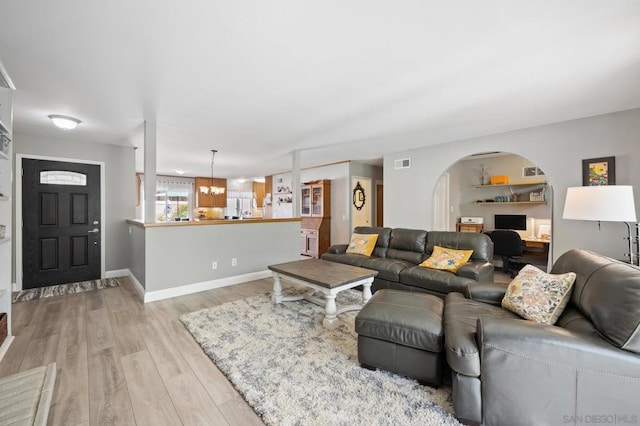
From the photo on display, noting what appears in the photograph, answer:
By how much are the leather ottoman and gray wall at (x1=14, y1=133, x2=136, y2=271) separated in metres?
4.71

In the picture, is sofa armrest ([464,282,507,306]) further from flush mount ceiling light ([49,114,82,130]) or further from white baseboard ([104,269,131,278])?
white baseboard ([104,269,131,278])

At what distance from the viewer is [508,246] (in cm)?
485

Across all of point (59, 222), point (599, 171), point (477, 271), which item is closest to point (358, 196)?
point (477, 271)

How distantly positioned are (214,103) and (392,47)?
6.51ft

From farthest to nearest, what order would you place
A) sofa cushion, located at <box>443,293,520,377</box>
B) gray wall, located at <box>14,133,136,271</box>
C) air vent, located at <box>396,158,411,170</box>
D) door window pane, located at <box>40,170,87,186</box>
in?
1. air vent, located at <box>396,158,411,170</box>
2. gray wall, located at <box>14,133,136,271</box>
3. door window pane, located at <box>40,170,87,186</box>
4. sofa cushion, located at <box>443,293,520,377</box>

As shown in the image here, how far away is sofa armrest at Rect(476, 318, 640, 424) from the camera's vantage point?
4.25 feet

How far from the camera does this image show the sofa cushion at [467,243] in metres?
3.54

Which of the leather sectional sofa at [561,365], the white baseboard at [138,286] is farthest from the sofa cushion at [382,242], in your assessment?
the white baseboard at [138,286]

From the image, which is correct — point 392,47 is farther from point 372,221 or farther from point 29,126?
point 372,221

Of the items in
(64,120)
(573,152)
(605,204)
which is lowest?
(605,204)

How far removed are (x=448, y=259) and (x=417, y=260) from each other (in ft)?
1.73

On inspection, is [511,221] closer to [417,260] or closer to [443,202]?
[443,202]

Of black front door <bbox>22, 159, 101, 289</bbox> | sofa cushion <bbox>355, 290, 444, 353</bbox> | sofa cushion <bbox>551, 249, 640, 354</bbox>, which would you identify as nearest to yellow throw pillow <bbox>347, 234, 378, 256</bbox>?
sofa cushion <bbox>355, 290, 444, 353</bbox>

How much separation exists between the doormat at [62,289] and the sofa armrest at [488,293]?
4.92 metres
